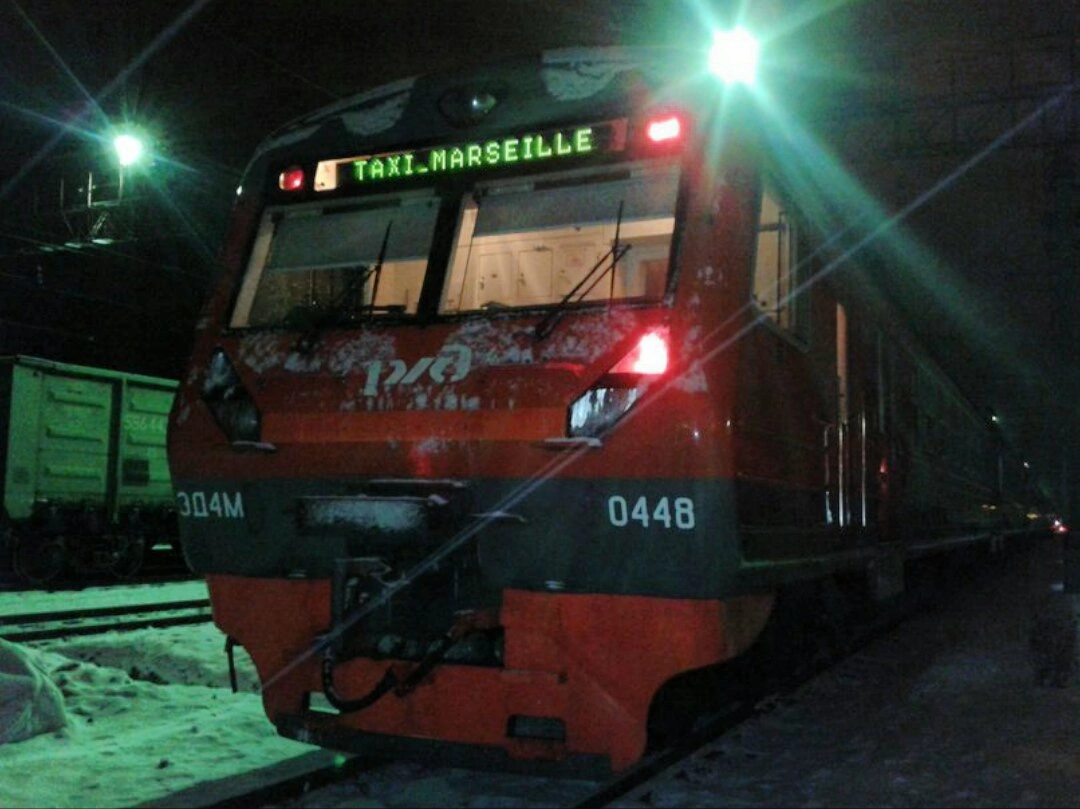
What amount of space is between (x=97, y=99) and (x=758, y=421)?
12.4 meters

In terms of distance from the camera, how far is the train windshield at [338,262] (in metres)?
A: 5.18

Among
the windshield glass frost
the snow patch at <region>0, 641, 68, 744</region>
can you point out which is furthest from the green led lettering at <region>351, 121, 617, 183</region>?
the snow patch at <region>0, 641, 68, 744</region>

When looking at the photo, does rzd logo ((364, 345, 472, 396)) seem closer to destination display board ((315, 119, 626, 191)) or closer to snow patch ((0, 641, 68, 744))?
destination display board ((315, 119, 626, 191))

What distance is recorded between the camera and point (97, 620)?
38.1ft

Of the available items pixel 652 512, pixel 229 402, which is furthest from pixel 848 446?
pixel 229 402

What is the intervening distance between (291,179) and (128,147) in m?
11.4

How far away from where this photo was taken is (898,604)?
43.4 feet

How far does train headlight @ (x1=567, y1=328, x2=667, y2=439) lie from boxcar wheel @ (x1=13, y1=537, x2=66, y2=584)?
1444 cm

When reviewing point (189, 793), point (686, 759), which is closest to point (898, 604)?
point (686, 759)

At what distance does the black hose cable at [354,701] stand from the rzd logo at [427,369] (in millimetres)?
1173

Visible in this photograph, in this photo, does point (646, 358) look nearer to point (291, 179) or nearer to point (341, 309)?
point (341, 309)

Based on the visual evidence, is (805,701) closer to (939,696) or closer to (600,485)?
(939,696)

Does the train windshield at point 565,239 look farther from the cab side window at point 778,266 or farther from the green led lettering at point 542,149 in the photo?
the cab side window at point 778,266

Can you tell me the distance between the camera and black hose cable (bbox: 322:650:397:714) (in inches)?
176
